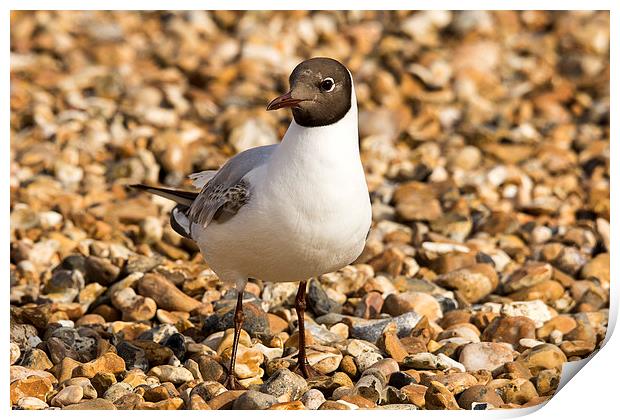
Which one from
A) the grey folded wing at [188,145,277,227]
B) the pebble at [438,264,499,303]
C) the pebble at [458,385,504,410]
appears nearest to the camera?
the pebble at [458,385,504,410]

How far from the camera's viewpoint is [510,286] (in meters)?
6.77

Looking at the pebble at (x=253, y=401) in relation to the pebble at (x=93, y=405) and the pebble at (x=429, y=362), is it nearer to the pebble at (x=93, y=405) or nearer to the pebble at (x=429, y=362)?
the pebble at (x=93, y=405)

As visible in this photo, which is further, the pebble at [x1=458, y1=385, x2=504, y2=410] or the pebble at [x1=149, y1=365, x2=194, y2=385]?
the pebble at [x1=149, y1=365, x2=194, y2=385]

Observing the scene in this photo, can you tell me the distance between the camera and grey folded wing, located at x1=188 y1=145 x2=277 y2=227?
5.18m

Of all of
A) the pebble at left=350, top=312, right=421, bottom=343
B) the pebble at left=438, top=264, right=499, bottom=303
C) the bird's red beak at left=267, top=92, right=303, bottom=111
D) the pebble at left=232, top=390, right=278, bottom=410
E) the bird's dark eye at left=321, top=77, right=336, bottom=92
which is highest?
the bird's dark eye at left=321, top=77, right=336, bottom=92

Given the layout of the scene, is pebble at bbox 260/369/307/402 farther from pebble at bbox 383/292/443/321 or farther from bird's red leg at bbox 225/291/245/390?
pebble at bbox 383/292/443/321

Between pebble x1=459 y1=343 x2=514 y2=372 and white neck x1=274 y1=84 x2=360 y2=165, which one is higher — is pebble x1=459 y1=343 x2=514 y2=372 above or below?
below

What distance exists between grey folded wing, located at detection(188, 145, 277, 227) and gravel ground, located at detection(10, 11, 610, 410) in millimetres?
732

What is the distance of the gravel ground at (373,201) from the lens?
5.43 m

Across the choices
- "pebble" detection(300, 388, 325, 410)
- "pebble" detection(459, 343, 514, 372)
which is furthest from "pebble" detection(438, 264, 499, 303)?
"pebble" detection(300, 388, 325, 410)

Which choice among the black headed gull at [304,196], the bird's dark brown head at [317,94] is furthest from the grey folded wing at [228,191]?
the bird's dark brown head at [317,94]

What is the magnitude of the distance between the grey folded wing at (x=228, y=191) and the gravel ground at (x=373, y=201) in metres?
0.73

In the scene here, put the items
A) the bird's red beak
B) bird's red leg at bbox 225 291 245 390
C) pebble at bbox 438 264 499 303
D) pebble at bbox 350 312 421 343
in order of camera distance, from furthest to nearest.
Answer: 1. pebble at bbox 438 264 499 303
2. pebble at bbox 350 312 421 343
3. bird's red leg at bbox 225 291 245 390
4. the bird's red beak

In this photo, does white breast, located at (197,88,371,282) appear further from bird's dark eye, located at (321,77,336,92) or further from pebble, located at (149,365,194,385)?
pebble, located at (149,365,194,385)
